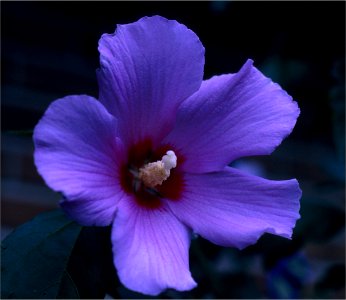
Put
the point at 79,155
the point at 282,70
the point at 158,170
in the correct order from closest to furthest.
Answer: the point at 79,155 → the point at 158,170 → the point at 282,70

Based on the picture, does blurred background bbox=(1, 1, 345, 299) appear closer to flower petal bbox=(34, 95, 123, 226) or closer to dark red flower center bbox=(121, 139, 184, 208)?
dark red flower center bbox=(121, 139, 184, 208)

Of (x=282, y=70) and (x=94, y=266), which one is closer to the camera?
(x=94, y=266)

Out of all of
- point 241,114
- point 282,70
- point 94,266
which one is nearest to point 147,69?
point 241,114

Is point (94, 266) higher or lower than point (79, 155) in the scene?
lower

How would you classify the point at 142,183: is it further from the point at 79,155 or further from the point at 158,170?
the point at 79,155

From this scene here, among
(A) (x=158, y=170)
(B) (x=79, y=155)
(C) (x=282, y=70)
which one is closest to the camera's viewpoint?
(B) (x=79, y=155)

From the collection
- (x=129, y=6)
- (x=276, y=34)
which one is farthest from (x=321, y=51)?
(x=129, y=6)
